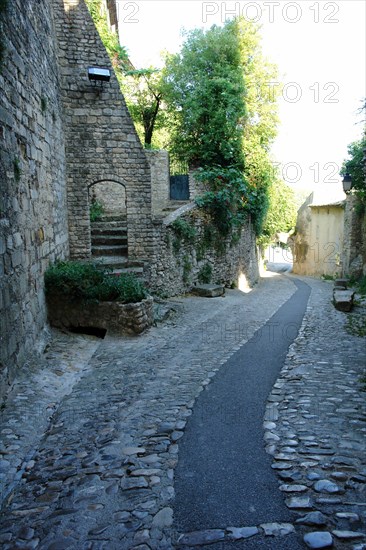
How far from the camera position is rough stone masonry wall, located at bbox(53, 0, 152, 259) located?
33.3 feet

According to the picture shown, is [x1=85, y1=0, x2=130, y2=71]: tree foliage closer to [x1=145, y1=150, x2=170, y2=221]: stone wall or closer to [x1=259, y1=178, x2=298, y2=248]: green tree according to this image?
[x1=145, y1=150, x2=170, y2=221]: stone wall

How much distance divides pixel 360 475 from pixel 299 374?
243 centimetres

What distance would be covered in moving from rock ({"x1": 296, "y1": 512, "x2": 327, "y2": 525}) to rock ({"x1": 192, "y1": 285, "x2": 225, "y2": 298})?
10.1 metres

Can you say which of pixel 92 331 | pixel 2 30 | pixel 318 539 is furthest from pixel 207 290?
pixel 318 539

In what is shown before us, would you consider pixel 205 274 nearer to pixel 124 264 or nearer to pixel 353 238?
pixel 124 264

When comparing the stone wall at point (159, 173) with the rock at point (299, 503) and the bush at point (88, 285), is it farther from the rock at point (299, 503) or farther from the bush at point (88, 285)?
the rock at point (299, 503)

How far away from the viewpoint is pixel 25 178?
609 cm

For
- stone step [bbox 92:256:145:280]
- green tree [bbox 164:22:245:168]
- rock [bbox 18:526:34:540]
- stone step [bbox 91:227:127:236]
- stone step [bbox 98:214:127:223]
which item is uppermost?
green tree [bbox 164:22:245:168]

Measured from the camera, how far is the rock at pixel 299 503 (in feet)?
9.45

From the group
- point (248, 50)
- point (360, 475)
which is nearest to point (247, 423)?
point (360, 475)

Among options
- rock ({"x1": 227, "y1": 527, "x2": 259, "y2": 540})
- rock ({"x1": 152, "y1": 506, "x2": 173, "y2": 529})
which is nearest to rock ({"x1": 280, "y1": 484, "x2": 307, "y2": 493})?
rock ({"x1": 227, "y1": 527, "x2": 259, "y2": 540})

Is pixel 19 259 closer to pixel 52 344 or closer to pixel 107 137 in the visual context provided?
pixel 52 344

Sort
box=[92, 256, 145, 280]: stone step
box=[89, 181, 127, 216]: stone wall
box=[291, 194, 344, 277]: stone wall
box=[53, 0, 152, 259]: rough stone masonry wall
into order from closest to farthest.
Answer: box=[53, 0, 152, 259]: rough stone masonry wall
box=[92, 256, 145, 280]: stone step
box=[89, 181, 127, 216]: stone wall
box=[291, 194, 344, 277]: stone wall

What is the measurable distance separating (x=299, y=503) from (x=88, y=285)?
220 inches
